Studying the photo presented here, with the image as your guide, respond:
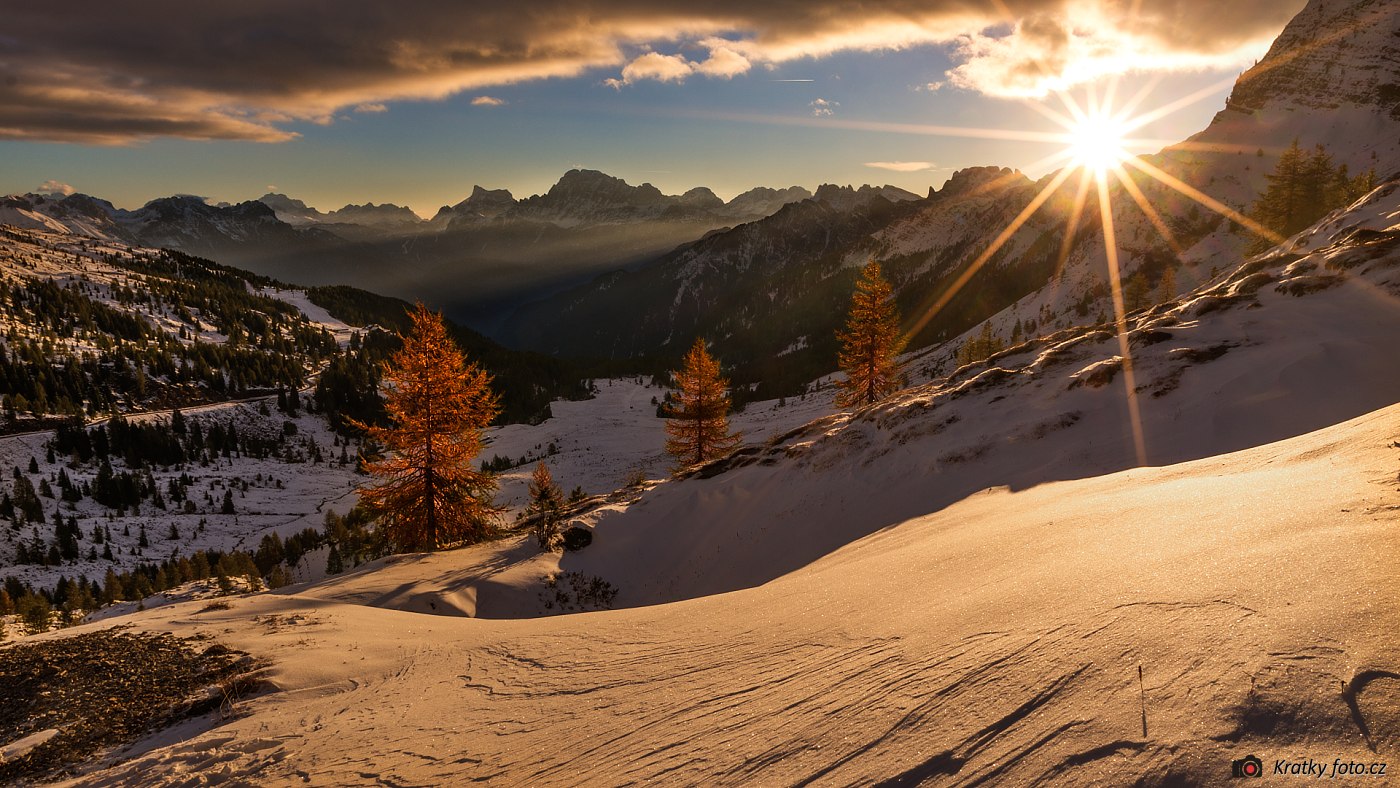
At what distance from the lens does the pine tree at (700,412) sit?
4084 centimetres

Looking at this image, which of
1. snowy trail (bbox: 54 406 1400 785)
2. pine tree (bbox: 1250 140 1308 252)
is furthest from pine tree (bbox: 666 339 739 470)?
pine tree (bbox: 1250 140 1308 252)

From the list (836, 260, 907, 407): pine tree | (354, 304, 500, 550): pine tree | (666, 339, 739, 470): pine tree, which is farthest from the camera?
(666, 339, 739, 470): pine tree

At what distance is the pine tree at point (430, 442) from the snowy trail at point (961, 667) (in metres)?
12.4

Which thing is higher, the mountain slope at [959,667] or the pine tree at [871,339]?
the pine tree at [871,339]

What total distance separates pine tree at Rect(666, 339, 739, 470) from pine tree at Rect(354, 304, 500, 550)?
1715 cm

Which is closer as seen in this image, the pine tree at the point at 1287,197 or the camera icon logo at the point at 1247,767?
the camera icon logo at the point at 1247,767

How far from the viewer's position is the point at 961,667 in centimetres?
529

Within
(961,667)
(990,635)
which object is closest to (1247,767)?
(961,667)

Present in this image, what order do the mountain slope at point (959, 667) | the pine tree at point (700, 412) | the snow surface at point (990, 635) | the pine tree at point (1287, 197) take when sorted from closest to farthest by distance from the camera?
1. the mountain slope at point (959, 667)
2. the snow surface at point (990, 635)
3. the pine tree at point (700, 412)
4. the pine tree at point (1287, 197)

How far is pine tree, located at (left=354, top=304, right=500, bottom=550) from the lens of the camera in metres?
23.3

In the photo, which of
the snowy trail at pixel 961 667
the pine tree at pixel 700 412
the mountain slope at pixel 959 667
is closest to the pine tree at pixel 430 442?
the snowy trail at pixel 961 667

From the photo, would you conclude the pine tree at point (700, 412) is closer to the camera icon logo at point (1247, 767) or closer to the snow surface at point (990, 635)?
the snow surface at point (990, 635)

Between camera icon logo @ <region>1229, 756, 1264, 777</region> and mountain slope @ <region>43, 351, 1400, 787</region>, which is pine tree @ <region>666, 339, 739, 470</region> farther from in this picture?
camera icon logo @ <region>1229, 756, 1264, 777</region>

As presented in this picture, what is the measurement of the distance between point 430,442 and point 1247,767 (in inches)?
993
